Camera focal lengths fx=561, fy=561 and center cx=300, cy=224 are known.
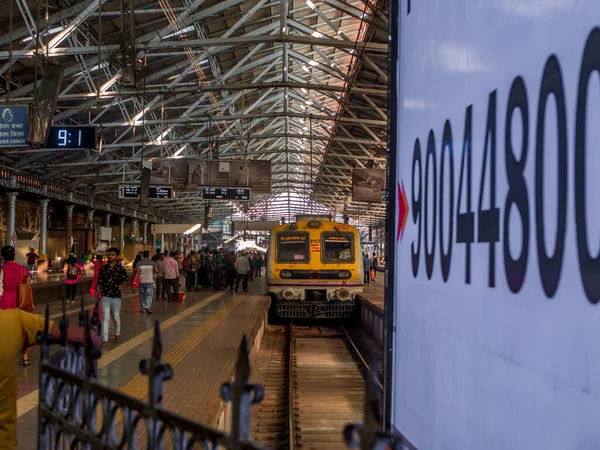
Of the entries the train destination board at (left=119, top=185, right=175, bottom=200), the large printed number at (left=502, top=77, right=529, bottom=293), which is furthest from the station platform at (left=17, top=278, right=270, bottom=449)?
the train destination board at (left=119, top=185, right=175, bottom=200)

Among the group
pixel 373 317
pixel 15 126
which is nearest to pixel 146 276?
pixel 15 126

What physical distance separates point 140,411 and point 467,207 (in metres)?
1.28

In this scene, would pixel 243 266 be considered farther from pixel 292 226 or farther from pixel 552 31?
pixel 552 31

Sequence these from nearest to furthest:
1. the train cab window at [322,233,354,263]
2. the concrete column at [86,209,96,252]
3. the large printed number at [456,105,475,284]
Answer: the large printed number at [456,105,475,284]
the train cab window at [322,233,354,263]
the concrete column at [86,209,96,252]

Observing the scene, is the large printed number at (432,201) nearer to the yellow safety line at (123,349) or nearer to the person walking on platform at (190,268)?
the yellow safety line at (123,349)

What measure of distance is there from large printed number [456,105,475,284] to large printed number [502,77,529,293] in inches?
9.1

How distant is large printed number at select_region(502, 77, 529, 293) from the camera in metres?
1.54

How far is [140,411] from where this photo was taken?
6.01 feet

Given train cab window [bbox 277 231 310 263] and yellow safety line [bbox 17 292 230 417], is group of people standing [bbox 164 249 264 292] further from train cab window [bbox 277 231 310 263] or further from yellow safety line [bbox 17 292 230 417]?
train cab window [bbox 277 231 310 263]

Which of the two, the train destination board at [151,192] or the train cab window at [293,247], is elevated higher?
the train destination board at [151,192]

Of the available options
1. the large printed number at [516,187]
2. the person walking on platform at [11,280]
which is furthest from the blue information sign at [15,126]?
the large printed number at [516,187]

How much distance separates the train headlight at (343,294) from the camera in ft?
51.1

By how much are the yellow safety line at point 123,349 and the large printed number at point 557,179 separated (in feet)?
17.5

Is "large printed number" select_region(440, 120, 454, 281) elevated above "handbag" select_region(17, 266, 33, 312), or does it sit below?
above
